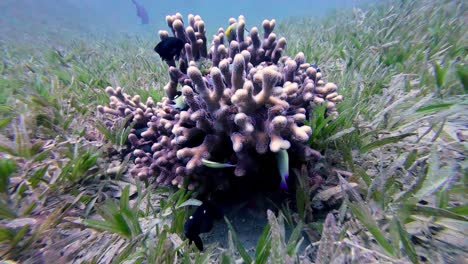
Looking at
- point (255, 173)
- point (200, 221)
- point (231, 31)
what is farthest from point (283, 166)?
point (231, 31)

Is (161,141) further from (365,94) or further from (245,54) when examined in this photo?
(365,94)

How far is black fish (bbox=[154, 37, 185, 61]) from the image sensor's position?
9.06ft

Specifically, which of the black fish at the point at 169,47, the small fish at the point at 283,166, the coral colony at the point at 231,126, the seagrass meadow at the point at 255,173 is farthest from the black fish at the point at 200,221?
the black fish at the point at 169,47

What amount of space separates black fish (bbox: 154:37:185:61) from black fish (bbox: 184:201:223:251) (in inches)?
68.2

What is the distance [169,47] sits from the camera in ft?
9.21

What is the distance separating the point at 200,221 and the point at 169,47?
1.94 metres

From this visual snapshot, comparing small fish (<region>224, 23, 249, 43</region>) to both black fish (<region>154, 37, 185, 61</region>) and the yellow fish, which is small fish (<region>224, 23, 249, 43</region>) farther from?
black fish (<region>154, 37, 185, 61</region>)

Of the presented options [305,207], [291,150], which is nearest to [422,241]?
[305,207]

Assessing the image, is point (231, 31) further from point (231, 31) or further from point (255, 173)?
point (255, 173)

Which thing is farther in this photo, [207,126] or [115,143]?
[115,143]

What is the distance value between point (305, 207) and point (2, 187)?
2606 millimetres

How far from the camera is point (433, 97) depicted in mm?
2783

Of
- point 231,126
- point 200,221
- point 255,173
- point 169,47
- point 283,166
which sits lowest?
point 200,221

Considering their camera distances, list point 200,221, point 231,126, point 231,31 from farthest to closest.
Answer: point 231,31 < point 231,126 < point 200,221
